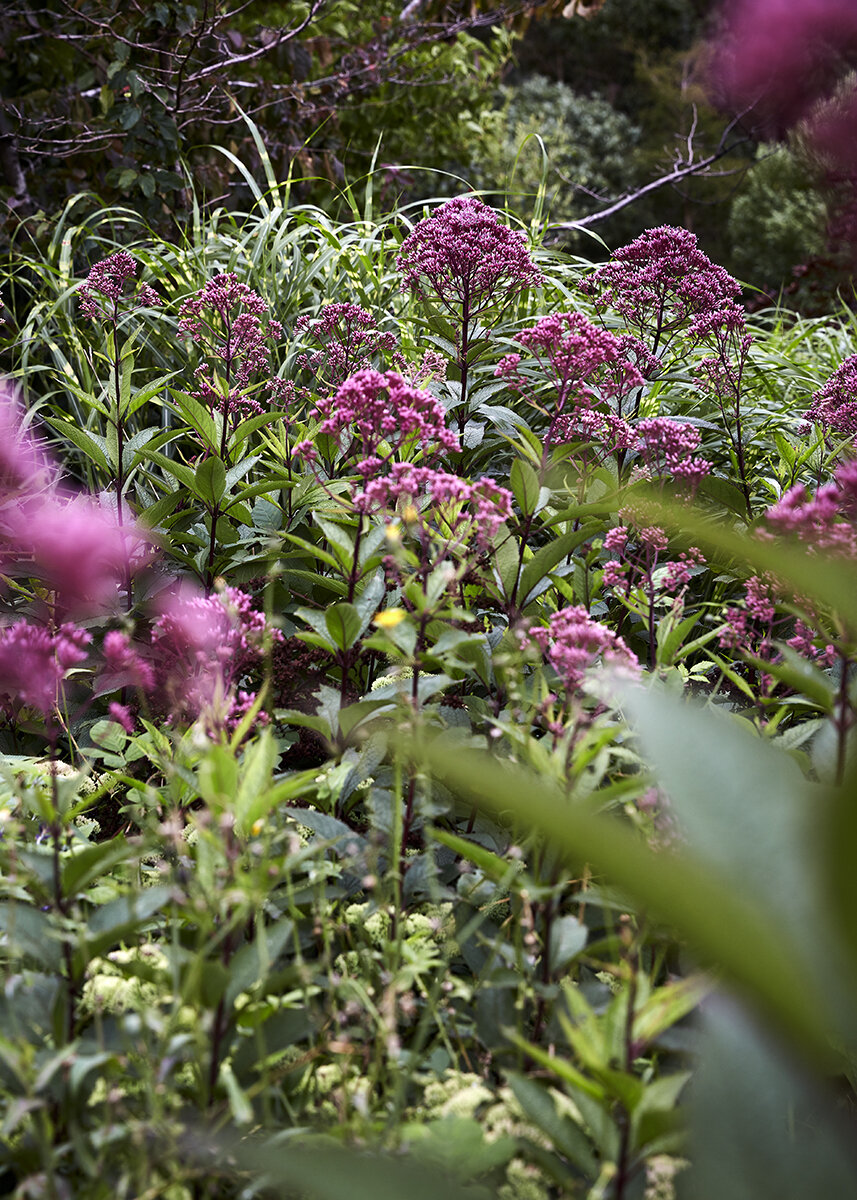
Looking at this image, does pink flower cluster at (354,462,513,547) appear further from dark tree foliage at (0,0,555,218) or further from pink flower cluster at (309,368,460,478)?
dark tree foliage at (0,0,555,218)

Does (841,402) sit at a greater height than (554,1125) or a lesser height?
greater

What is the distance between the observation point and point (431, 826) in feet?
4.43

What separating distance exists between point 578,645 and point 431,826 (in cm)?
34

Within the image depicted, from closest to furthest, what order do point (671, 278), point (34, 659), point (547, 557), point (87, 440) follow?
point (34, 659) → point (547, 557) → point (87, 440) → point (671, 278)

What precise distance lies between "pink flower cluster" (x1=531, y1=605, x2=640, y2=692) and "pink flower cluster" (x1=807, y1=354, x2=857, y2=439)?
1.06 meters

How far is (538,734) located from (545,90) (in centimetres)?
1894

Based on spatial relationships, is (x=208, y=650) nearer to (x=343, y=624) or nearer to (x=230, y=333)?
(x=343, y=624)

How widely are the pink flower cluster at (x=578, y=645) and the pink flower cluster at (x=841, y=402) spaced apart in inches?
41.6

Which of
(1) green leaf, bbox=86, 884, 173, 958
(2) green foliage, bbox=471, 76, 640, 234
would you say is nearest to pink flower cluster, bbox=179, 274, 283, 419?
(1) green leaf, bbox=86, 884, 173, 958

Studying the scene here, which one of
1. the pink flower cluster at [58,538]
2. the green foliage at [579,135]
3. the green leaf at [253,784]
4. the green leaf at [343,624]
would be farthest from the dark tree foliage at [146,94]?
the green foliage at [579,135]

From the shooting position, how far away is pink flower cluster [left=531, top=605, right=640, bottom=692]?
1.17 metres

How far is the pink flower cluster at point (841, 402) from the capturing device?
2037 millimetres

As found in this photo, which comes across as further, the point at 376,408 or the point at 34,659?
the point at 376,408

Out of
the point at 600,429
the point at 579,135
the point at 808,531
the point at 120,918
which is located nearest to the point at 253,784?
the point at 120,918
